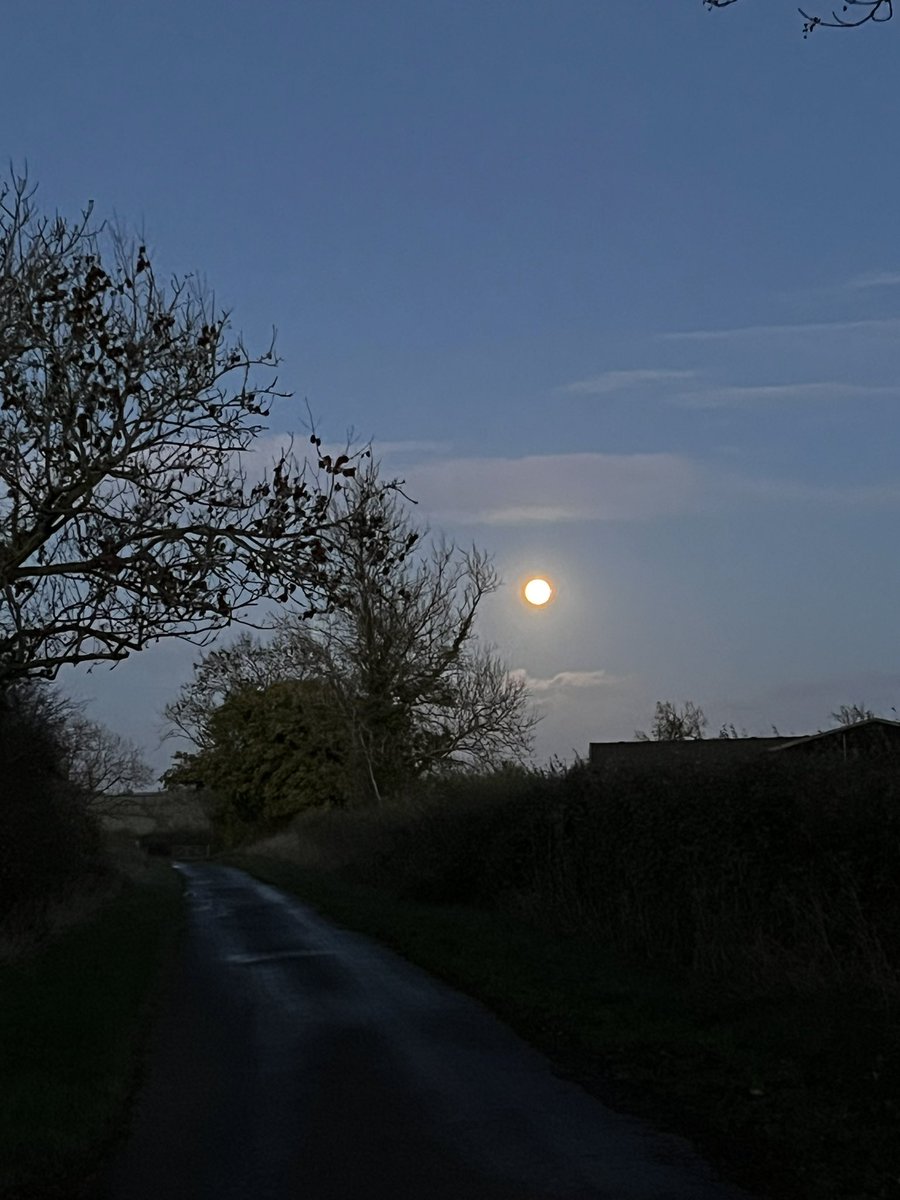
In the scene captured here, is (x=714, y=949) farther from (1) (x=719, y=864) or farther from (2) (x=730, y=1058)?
(2) (x=730, y=1058)

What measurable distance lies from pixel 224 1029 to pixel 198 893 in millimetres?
27620

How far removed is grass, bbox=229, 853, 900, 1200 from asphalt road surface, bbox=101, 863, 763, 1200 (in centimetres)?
39

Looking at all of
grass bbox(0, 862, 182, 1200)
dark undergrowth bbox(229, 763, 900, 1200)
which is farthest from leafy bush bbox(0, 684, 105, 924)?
dark undergrowth bbox(229, 763, 900, 1200)

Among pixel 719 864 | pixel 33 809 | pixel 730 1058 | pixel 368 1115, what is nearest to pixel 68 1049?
pixel 368 1115

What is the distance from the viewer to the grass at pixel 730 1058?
322 inches

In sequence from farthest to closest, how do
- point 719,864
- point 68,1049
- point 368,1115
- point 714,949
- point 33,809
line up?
point 33,809
point 719,864
point 714,949
point 68,1049
point 368,1115

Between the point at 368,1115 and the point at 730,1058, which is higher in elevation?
the point at 730,1058

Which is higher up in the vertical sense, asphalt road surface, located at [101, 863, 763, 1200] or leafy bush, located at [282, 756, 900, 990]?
leafy bush, located at [282, 756, 900, 990]

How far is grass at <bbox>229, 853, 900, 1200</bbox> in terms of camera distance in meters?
8.17

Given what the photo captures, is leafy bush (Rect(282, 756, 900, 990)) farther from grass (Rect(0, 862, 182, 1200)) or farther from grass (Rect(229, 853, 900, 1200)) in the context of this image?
grass (Rect(0, 862, 182, 1200))

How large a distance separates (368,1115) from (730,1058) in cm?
315

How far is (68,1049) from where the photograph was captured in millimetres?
11773

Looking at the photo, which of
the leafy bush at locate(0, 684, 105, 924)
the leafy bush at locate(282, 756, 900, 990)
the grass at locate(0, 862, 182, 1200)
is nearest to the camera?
the grass at locate(0, 862, 182, 1200)

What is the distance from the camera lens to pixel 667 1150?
333 inches
